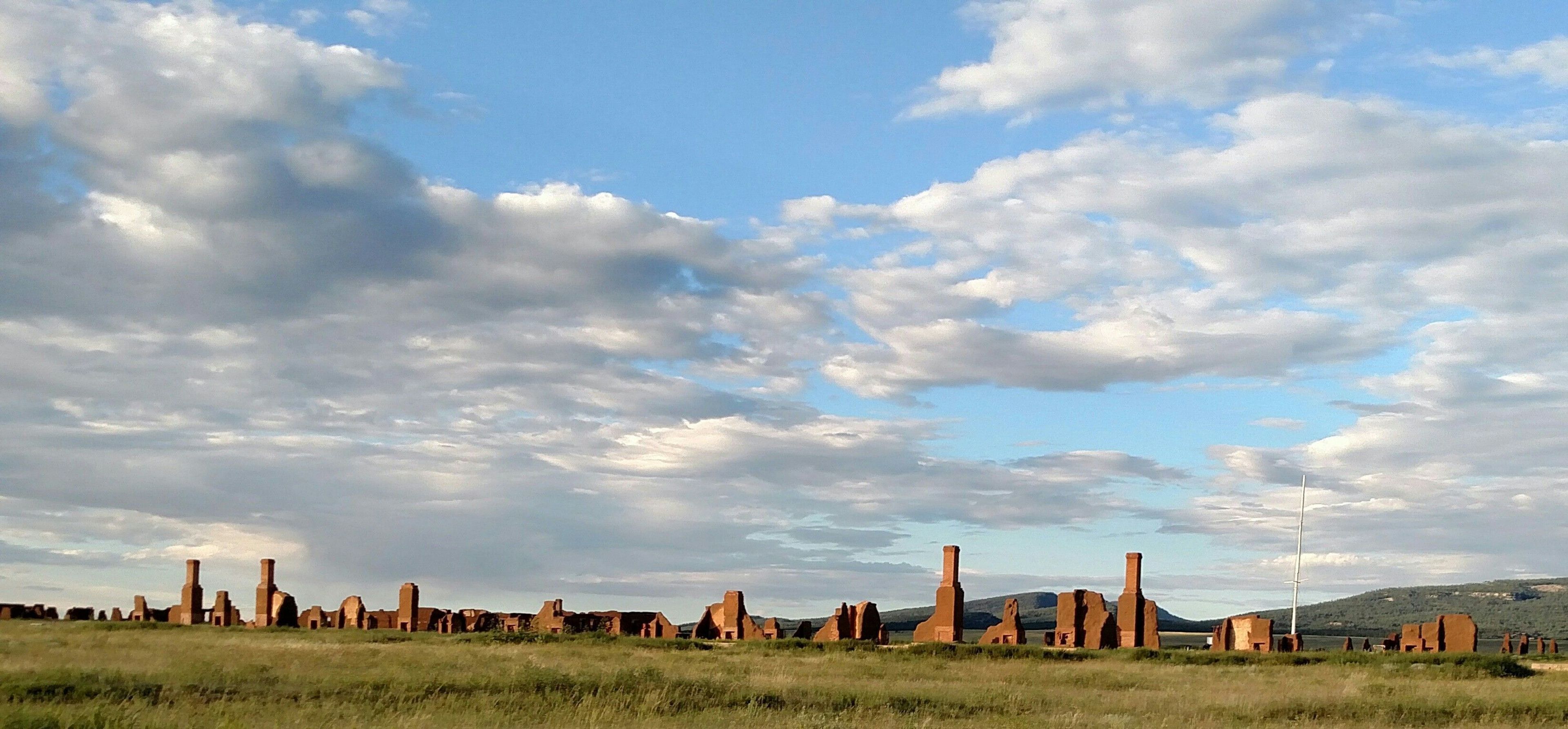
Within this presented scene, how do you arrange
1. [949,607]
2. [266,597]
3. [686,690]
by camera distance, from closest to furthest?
[686,690] → [949,607] → [266,597]

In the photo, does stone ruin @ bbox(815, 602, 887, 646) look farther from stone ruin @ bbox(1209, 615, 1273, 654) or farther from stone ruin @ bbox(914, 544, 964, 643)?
stone ruin @ bbox(1209, 615, 1273, 654)

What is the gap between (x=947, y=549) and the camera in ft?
173

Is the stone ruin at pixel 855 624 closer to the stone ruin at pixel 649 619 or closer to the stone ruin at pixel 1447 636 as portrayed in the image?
the stone ruin at pixel 649 619

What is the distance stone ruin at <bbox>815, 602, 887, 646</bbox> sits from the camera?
188 feet

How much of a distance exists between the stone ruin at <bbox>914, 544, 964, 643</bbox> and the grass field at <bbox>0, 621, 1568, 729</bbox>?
8499mm

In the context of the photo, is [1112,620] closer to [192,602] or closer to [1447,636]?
[1447,636]

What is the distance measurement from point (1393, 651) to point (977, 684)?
34002 mm

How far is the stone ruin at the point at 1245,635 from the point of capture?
56.4 m

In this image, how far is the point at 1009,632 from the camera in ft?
184

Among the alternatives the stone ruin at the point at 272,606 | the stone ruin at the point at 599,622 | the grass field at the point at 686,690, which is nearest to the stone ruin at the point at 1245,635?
the grass field at the point at 686,690

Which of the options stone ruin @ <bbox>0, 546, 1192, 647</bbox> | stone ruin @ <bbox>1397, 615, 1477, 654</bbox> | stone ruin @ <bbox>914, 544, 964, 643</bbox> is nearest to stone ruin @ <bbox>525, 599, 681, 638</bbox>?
stone ruin @ <bbox>0, 546, 1192, 647</bbox>

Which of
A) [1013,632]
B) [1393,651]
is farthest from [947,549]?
[1393,651]

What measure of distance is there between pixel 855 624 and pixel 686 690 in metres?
35.8

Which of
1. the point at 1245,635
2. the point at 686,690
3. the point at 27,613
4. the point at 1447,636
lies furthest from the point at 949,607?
the point at 27,613
